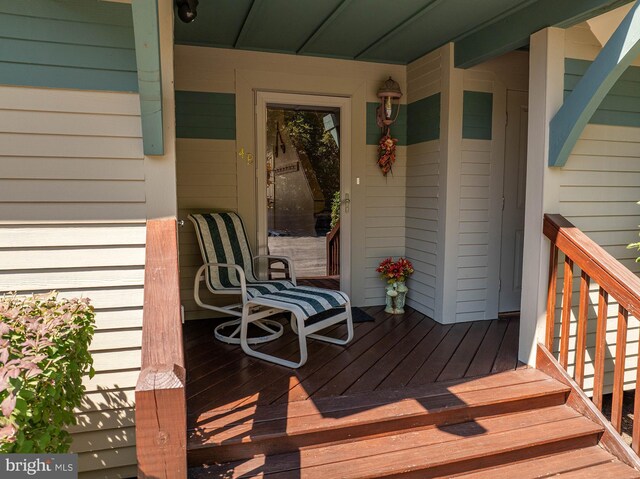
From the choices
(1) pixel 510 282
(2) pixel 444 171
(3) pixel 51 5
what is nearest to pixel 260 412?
(3) pixel 51 5

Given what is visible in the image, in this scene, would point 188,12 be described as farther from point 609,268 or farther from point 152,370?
point 609,268

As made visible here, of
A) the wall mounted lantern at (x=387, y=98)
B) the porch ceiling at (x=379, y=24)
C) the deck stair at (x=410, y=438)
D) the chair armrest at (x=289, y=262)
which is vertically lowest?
the deck stair at (x=410, y=438)

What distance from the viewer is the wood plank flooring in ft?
8.20

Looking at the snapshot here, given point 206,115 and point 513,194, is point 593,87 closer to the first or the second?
point 513,194

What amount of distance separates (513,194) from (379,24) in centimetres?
190

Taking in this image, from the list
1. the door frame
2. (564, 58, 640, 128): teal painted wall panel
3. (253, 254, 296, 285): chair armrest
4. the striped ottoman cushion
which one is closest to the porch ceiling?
the door frame

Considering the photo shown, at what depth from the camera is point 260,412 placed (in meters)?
2.27

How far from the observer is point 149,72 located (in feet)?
6.57

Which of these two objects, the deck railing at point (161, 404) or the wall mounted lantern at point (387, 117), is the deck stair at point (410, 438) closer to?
the deck railing at point (161, 404)

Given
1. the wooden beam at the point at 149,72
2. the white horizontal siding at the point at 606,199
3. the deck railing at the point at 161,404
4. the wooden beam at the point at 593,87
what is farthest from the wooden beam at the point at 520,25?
the deck railing at the point at 161,404

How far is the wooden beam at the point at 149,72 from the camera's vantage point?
1838 mm

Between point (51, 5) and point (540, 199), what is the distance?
2.87m

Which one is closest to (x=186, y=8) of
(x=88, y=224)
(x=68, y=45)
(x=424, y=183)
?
(x=68, y=45)

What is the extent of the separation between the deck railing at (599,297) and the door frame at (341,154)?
6.29 ft
